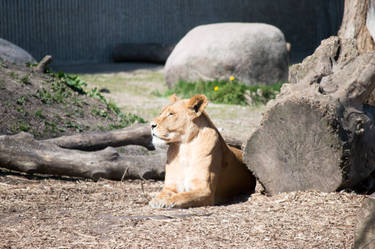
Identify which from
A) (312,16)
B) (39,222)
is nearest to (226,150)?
(39,222)

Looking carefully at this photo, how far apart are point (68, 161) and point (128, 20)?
533 inches

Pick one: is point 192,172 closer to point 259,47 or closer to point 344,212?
point 344,212

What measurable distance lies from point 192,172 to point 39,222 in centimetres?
128

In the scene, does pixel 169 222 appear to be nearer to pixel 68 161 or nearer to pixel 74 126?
pixel 68 161

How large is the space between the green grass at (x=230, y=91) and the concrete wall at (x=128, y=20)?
6.21 m

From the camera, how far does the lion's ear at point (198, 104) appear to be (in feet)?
14.6

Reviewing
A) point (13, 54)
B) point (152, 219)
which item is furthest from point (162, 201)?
point (13, 54)

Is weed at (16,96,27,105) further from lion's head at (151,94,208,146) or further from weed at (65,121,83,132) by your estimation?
lion's head at (151,94,208,146)

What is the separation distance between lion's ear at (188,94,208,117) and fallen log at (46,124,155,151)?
1.84 meters

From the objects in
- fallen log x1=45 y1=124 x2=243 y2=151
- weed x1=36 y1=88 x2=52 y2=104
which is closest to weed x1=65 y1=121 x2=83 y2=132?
weed x1=36 y1=88 x2=52 y2=104

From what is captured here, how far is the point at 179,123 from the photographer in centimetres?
444

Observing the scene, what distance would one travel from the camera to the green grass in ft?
35.6

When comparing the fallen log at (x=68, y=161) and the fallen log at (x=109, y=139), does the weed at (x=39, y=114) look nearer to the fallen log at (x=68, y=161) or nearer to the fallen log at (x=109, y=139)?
the fallen log at (x=109, y=139)

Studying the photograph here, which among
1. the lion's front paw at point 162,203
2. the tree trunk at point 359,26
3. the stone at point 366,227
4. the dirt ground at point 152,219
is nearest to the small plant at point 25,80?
the dirt ground at point 152,219
